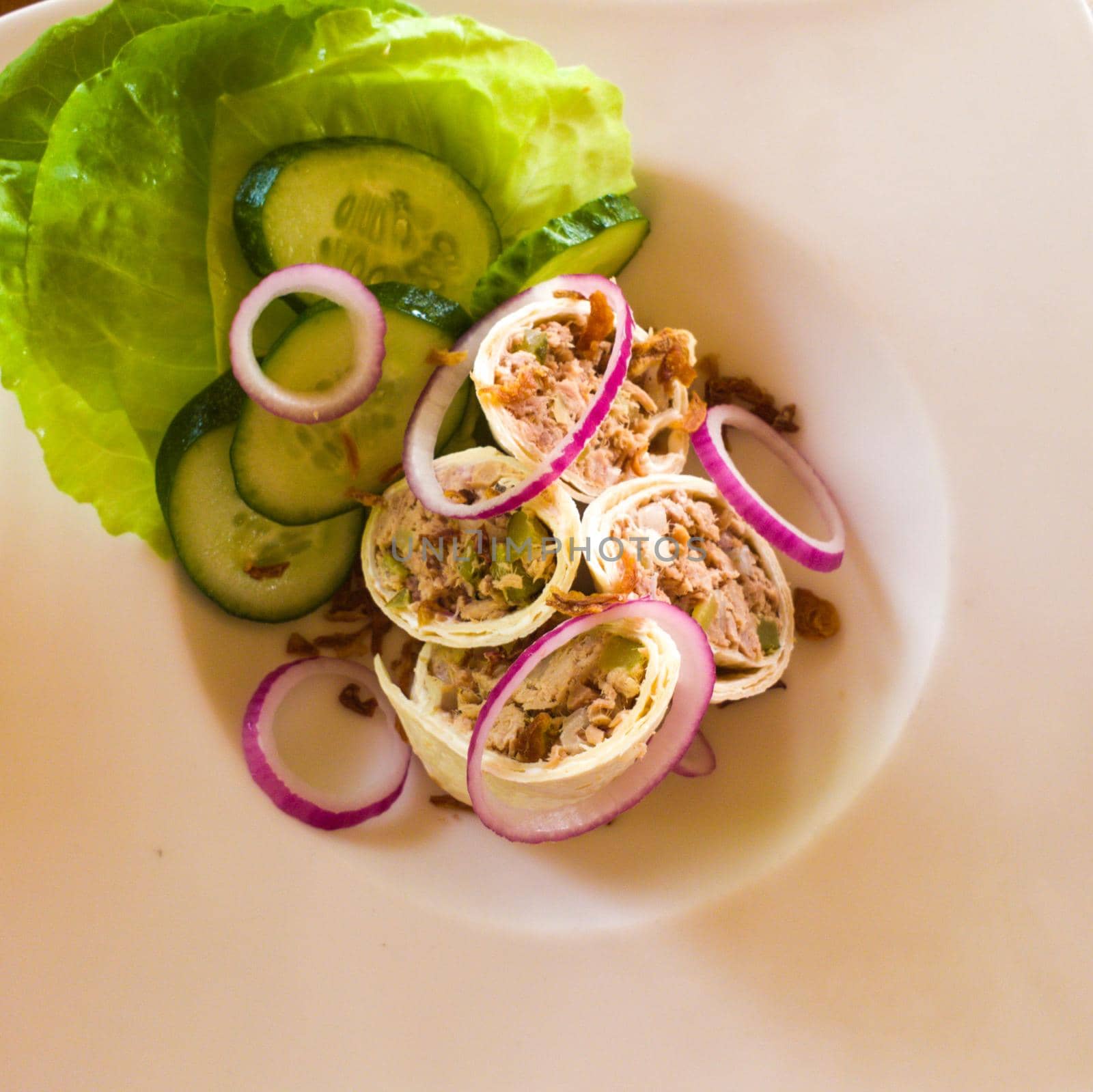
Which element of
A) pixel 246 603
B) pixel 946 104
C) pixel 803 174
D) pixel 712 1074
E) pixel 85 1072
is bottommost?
pixel 85 1072

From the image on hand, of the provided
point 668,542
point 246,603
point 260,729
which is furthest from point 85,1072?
point 668,542

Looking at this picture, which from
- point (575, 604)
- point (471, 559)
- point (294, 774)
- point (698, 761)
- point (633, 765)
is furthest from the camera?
point (698, 761)

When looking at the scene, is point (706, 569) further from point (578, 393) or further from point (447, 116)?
point (447, 116)

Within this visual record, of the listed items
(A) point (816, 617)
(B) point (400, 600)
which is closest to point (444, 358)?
(B) point (400, 600)

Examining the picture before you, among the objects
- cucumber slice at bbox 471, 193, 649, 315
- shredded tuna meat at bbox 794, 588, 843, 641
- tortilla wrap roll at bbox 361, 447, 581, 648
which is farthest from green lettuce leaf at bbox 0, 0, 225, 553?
shredded tuna meat at bbox 794, 588, 843, 641

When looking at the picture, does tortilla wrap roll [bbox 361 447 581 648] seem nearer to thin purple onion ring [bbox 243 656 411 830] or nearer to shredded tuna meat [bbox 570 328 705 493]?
shredded tuna meat [bbox 570 328 705 493]

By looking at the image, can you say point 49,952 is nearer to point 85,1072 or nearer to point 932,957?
point 85,1072
